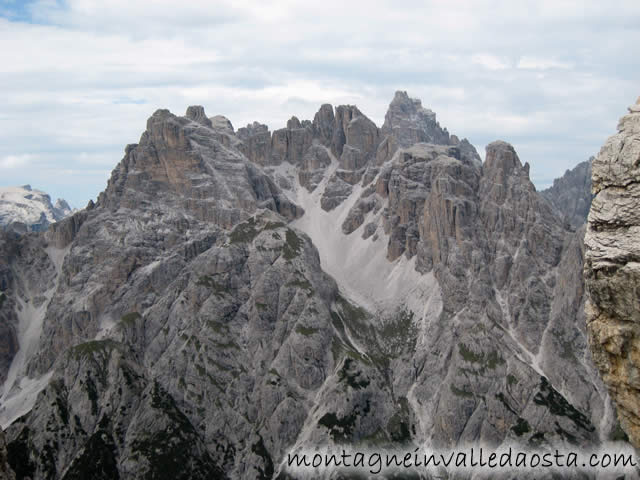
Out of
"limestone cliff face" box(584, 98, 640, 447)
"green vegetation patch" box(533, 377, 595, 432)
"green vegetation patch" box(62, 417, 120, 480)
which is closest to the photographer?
"limestone cliff face" box(584, 98, 640, 447)

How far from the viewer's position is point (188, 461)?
194000 mm

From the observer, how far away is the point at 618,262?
17969 mm

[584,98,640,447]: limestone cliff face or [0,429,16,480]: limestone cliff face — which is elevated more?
[584,98,640,447]: limestone cliff face

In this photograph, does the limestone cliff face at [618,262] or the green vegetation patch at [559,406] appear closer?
the limestone cliff face at [618,262]

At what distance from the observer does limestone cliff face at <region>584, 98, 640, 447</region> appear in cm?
1798

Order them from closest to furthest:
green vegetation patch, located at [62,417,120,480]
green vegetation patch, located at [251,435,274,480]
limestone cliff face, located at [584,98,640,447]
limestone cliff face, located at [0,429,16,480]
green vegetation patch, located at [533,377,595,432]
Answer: limestone cliff face, located at [584,98,640,447]
limestone cliff face, located at [0,429,16,480]
green vegetation patch, located at [62,417,120,480]
green vegetation patch, located at [533,377,595,432]
green vegetation patch, located at [251,435,274,480]

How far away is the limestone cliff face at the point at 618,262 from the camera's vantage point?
1798cm

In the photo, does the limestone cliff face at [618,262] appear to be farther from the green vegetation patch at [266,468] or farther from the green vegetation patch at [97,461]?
the green vegetation patch at [97,461]

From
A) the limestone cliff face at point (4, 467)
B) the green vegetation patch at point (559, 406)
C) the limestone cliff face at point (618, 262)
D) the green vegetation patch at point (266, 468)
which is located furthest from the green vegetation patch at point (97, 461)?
the limestone cliff face at point (618, 262)

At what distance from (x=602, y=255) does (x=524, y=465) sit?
186 meters

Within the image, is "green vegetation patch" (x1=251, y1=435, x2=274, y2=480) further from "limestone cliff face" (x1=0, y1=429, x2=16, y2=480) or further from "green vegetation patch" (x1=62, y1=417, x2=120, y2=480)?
"limestone cliff face" (x1=0, y1=429, x2=16, y2=480)

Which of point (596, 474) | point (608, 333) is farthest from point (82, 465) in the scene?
point (608, 333)

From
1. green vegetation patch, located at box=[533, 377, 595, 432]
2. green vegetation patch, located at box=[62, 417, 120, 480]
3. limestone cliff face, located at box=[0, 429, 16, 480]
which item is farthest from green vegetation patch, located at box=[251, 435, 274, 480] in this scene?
limestone cliff face, located at box=[0, 429, 16, 480]

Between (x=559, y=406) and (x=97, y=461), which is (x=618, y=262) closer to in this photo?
(x=559, y=406)
